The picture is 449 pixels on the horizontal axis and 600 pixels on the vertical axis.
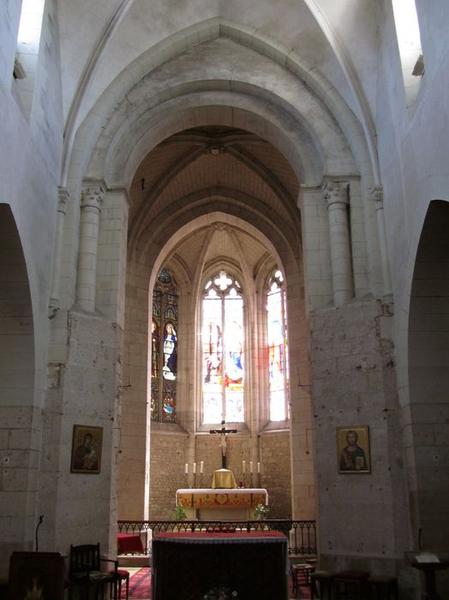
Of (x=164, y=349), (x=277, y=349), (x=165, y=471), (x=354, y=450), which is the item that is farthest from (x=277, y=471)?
(x=354, y=450)

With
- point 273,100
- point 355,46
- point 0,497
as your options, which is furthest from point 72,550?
point 355,46

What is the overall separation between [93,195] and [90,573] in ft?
20.8

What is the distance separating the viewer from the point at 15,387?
32.0 ft

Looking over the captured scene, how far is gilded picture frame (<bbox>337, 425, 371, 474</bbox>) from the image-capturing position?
10.1m

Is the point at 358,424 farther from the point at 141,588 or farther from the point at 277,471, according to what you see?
the point at 277,471

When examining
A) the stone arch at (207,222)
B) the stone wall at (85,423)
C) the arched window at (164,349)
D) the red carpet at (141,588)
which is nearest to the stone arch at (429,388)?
the red carpet at (141,588)

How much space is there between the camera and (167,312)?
883 inches

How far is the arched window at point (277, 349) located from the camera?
21453 millimetres

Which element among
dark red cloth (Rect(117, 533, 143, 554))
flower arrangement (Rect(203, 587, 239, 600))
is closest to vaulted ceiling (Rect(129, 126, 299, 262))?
dark red cloth (Rect(117, 533, 143, 554))

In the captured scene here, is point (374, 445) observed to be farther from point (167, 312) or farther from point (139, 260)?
point (167, 312)

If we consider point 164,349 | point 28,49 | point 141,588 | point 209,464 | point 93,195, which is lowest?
point 141,588

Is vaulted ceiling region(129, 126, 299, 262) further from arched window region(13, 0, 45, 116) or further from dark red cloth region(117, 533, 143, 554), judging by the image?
dark red cloth region(117, 533, 143, 554)

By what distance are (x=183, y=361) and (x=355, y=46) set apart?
13.2m

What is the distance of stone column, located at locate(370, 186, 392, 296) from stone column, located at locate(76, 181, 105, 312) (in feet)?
16.3
